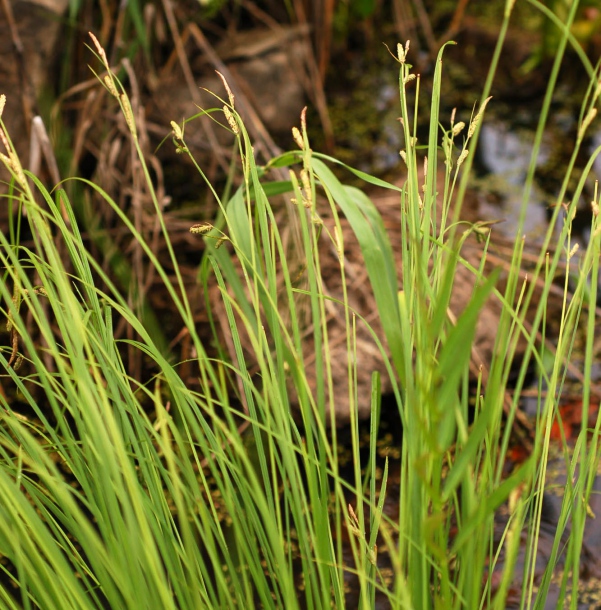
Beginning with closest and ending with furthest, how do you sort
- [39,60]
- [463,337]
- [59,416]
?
[463,337] < [59,416] < [39,60]

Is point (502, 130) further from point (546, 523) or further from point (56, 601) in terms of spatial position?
point (56, 601)

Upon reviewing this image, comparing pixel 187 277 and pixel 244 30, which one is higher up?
pixel 244 30

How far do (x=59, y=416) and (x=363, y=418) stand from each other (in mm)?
785

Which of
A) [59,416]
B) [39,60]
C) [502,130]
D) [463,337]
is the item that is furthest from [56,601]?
[502,130]

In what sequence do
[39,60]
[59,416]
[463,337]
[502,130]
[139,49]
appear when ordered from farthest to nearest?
1. [502,130]
2. [139,49]
3. [39,60]
4. [59,416]
5. [463,337]

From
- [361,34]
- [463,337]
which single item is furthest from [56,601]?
[361,34]

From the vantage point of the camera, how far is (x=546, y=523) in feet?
4.01

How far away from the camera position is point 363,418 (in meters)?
1.38

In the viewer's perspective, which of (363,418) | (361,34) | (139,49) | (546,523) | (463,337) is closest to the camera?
(463,337)

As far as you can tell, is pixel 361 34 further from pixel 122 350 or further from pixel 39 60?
pixel 122 350

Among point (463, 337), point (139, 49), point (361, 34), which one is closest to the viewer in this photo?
point (463, 337)

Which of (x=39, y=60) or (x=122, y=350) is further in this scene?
(x=39, y=60)

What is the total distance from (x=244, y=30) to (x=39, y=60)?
81cm

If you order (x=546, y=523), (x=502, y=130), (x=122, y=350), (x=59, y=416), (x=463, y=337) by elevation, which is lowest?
(x=546, y=523)
